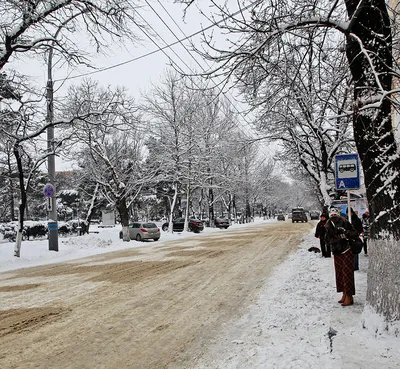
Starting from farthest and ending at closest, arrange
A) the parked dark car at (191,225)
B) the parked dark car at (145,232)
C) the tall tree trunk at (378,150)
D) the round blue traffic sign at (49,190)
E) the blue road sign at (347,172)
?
the parked dark car at (191,225)
the parked dark car at (145,232)
the round blue traffic sign at (49,190)
the blue road sign at (347,172)
the tall tree trunk at (378,150)

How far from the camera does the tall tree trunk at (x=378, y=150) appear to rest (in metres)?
4.54

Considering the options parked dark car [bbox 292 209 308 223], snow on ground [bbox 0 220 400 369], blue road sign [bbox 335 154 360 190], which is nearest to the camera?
snow on ground [bbox 0 220 400 369]

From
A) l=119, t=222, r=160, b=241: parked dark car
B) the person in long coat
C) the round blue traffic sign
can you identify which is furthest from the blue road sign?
l=119, t=222, r=160, b=241: parked dark car

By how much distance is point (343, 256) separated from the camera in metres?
6.25

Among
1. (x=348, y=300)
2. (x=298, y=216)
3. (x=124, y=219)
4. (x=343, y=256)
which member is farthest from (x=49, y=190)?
(x=298, y=216)

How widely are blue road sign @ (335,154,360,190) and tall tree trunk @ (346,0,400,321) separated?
15.2 feet

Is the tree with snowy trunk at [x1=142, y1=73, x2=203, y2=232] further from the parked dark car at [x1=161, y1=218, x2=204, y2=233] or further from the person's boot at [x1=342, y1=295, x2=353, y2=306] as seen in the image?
the person's boot at [x1=342, y1=295, x2=353, y2=306]

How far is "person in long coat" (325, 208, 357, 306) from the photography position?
20.5 feet

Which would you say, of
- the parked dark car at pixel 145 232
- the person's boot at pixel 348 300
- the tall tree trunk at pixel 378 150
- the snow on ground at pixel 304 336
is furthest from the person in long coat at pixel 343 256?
the parked dark car at pixel 145 232

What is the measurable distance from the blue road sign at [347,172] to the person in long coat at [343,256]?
3450 mm

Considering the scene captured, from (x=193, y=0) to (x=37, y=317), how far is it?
5803 millimetres

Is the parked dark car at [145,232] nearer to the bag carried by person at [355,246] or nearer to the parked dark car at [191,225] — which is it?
the parked dark car at [191,225]

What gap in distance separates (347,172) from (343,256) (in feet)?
12.9

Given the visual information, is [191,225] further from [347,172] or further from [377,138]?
[377,138]
